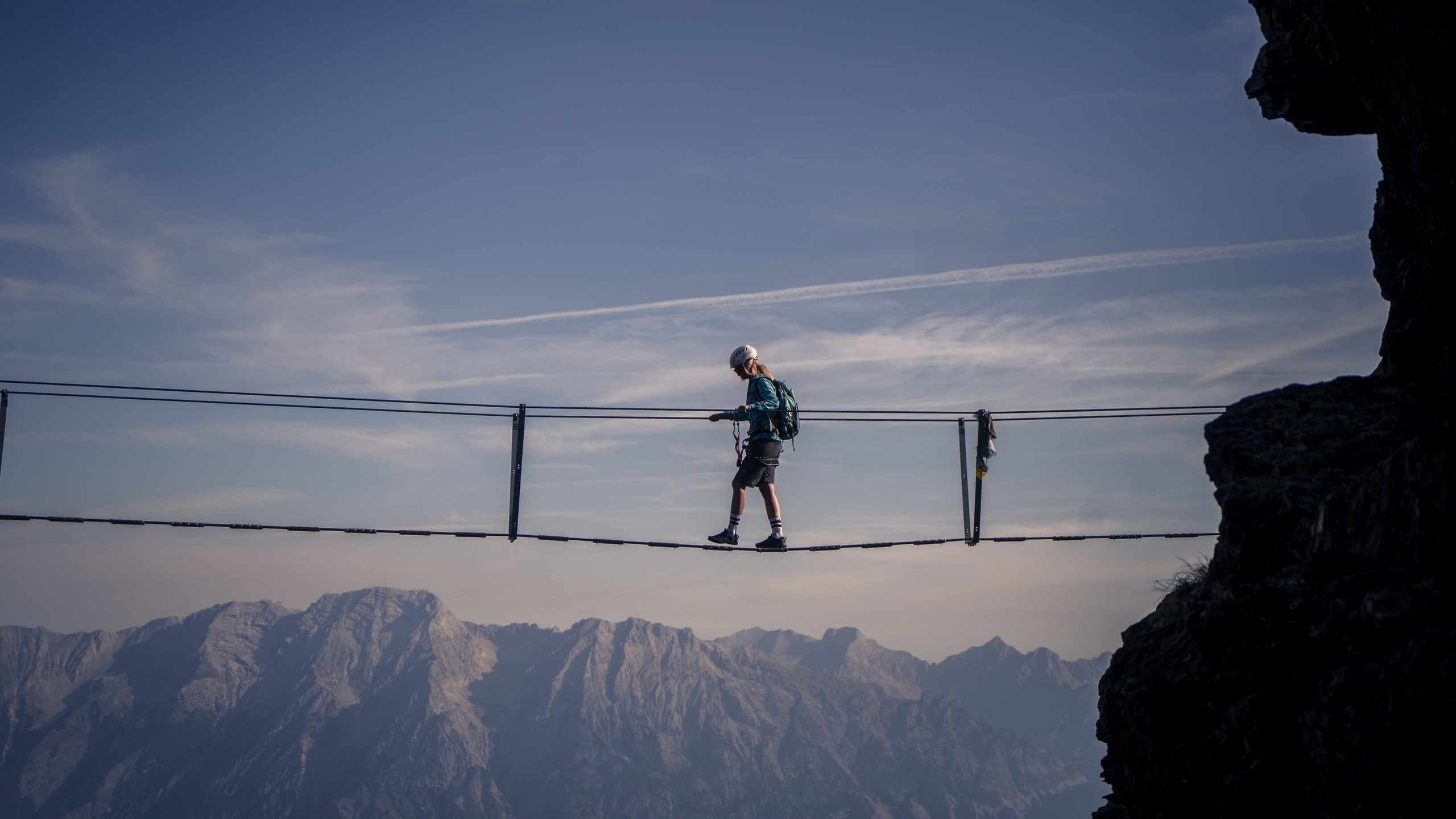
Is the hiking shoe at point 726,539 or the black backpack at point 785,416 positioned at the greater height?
the black backpack at point 785,416

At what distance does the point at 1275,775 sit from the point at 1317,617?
1542 millimetres

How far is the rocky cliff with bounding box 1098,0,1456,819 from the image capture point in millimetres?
7973

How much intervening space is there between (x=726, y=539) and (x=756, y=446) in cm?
155

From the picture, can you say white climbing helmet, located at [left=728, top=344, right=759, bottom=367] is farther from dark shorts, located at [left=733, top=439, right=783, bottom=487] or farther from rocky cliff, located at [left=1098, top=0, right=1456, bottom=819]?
rocky cliff, located at [left=1098, top=0, right=1456, bottom=819]

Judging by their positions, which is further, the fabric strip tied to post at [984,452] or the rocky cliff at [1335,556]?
the fabric strip tied to post at [984,452]

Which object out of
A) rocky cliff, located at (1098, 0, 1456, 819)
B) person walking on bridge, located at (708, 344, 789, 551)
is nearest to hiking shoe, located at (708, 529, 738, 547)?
person walking on bridge, located at (708, 344, 789, 551)

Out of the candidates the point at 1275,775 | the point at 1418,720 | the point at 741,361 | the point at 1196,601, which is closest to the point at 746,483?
the point at 741,361

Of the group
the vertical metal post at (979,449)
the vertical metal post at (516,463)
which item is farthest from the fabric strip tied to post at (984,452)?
the vertical metal post at (516,463)

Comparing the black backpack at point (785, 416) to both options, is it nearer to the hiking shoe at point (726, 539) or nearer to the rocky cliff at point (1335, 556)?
the hiking shoe at point (726, 539)

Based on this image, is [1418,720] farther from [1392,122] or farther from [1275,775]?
[1392,122]

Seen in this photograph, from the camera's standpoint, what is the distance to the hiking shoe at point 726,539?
16828 mm

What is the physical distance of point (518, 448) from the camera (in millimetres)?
16641

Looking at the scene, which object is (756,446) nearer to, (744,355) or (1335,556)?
(744,355)

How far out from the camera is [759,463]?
55.5 ft
